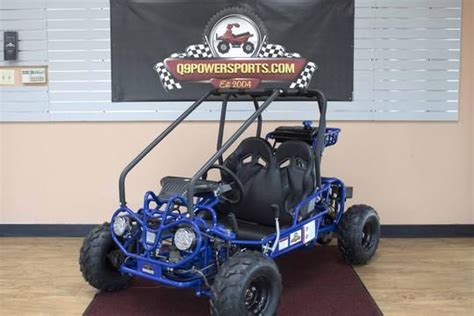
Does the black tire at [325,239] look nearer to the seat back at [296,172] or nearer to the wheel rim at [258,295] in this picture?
the seat back at [296,172]

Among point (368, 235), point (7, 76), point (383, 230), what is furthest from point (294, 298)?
point (7, 76)

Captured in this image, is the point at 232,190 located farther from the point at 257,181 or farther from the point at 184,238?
the point at 184,238

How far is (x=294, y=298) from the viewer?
3.58 meters

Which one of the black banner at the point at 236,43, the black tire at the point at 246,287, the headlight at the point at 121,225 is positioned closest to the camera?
the black tire at the point at 246,287

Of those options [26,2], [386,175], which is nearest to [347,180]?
[386,175]

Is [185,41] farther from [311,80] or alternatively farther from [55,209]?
[55,209]

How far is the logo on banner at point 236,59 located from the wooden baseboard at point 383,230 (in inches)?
58.8

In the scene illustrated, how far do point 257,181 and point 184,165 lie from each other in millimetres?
1205

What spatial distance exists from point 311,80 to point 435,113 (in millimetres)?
1097

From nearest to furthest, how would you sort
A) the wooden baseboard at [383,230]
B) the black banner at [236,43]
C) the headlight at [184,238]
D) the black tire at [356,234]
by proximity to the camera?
the headlight at [184,238] < the black tire at [356,234] < the black banner at [236,43] < the wooden baseboard at [383,230]

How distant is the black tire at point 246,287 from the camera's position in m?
2.90

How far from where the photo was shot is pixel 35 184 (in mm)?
5031

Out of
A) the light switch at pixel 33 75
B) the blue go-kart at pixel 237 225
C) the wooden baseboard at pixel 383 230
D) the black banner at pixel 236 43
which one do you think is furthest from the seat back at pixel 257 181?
the light switch at pixel 33 75

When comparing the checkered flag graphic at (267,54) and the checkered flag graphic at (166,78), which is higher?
the checkered flag graphic at (267,54)
